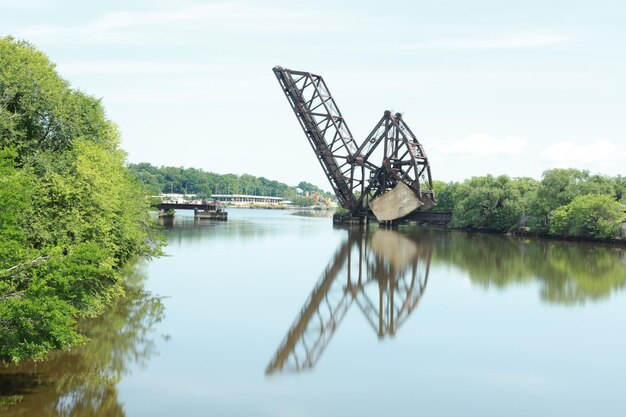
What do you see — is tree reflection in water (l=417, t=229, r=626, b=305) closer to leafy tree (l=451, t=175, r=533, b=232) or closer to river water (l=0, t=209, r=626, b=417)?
river water (l=0, t=209, r=626, b=417)

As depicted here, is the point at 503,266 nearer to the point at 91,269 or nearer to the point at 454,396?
the point at 454,396

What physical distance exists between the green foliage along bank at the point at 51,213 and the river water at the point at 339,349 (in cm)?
88

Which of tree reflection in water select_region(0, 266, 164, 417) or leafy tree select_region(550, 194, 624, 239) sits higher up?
leafy tree select_region(550, 194, 624, 239)

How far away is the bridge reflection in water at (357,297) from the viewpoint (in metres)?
12.8

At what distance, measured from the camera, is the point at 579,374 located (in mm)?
11609

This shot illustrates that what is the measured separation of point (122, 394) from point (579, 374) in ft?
24.4

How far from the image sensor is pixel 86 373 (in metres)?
10.6

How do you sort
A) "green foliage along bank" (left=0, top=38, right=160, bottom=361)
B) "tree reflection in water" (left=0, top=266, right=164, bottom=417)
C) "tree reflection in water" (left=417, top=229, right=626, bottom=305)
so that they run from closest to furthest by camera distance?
"tree reflection in water" (left=0, top=266, right=164, bottom=417), "green foliage along bank" (left=0, top=38, right=160, bottom=361), "tree reflection in water" (left=417, top=229, right=626, bottom=305)

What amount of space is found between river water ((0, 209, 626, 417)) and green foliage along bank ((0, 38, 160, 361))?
0.88m

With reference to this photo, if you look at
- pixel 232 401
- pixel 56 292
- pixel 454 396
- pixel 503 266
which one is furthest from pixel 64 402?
pixel 503 266

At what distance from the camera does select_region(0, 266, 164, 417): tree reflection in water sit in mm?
9164

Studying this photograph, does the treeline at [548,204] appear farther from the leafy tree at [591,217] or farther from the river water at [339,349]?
the river water at [339,349]

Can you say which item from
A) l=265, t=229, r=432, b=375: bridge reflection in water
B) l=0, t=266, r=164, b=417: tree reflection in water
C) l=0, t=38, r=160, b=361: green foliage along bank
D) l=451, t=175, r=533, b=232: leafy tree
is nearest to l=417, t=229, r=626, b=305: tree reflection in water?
l=265, t=229, r=432, b=375: bridge reflection in water

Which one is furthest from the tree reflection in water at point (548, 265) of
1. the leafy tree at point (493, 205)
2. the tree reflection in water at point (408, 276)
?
the leafy tree at point (493, 205)
